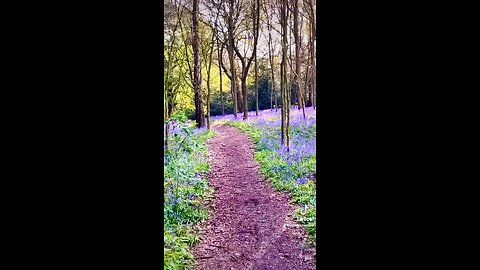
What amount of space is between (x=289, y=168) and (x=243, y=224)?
1.33ft

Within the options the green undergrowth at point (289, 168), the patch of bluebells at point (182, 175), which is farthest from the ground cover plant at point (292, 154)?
the patch of bluebells at point (182, 175)

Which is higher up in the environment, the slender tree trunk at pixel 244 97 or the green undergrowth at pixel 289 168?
the slender tree trunk at pixel 244 97

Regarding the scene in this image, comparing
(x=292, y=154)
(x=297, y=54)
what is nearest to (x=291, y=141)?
(x=292, y=154)

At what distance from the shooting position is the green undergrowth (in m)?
2.15

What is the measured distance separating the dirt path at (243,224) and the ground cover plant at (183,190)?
2.2 inches

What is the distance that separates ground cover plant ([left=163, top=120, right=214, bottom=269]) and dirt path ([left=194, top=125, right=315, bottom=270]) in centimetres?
6

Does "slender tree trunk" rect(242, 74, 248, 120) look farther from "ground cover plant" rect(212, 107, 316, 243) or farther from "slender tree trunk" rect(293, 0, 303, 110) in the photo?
"slender tree trunk" rect(293, 0, 303, 110)

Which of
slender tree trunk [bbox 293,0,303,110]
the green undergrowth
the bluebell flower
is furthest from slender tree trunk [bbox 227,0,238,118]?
the bluebell flower

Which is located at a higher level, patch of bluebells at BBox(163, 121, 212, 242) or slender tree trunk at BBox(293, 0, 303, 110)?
slender tree trunk at BBox(293, 0, 303, 110)

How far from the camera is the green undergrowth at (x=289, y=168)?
2146mm

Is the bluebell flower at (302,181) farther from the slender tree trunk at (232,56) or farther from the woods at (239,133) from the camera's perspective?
the slender tree trunk at (232,56)
